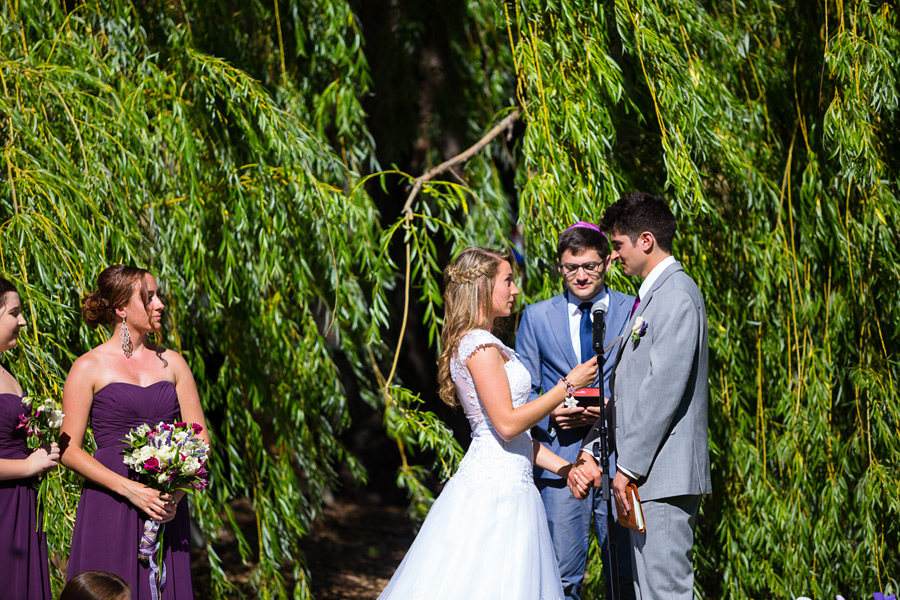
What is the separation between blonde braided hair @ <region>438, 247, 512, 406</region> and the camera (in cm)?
318

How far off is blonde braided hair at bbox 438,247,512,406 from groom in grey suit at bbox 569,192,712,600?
50 centimetres

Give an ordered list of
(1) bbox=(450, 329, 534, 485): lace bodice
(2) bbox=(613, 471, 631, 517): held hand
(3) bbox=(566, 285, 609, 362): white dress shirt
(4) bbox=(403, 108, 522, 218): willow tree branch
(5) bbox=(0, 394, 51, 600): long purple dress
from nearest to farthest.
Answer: (2) bbox=(613, 471, 631, 517): held hand → (5) bbox=(0, 394, 51, 600): long purple dress → (1) bbox=(450, 329, 534, 485): lace bodice → (3) bbox=(566, 285, 609, 362): white dress shirt → (4) bbox=(403, 108, 522, 218): willow tree branch

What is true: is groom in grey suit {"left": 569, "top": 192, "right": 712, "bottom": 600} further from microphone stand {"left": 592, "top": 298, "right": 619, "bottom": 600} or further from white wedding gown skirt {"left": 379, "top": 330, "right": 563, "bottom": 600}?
white wedding gown skirt {"left": 379, "top": 330, "right": 563, "bottom": 600}

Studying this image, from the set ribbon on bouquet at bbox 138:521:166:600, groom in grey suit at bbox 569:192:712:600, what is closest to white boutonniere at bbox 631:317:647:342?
groom in grey suit at bbox 569:192:712:600

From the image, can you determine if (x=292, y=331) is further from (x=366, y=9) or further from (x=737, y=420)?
(x=366, y=9)

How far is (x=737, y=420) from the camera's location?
4.21m

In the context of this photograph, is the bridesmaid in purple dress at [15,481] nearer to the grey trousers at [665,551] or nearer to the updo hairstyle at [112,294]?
the updo hairstyle at [112,294]

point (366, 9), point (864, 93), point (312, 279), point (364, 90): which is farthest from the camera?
point (366, 9)

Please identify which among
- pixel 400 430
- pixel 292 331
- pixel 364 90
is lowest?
pixel 400 430

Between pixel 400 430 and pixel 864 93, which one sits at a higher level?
pixel 864 93

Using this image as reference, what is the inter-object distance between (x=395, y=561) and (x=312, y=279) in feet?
12.4

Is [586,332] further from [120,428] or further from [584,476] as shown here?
[120,428]

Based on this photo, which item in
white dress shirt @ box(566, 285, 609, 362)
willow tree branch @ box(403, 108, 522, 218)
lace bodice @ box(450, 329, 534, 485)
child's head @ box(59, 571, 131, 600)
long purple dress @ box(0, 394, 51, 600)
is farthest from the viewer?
willow tree branch @ box(403, 108, 522, 218)

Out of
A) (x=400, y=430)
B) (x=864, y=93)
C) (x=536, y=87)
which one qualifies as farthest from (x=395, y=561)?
(x=864, y=93)
